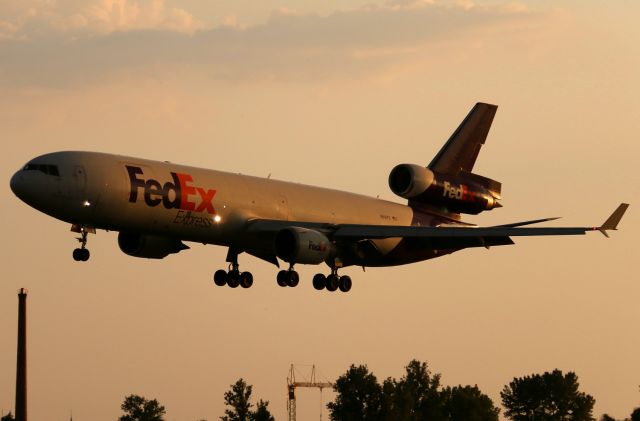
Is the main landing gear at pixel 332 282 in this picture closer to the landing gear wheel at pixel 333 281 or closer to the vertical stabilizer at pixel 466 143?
the landing gear wheel at pixel 333 281

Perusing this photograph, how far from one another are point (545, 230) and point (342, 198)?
11732 millimetres

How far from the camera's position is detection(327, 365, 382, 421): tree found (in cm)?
14475

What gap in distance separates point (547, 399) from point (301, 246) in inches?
2891

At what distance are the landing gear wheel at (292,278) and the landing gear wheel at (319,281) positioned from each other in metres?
3.50

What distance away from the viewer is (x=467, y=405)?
481ft

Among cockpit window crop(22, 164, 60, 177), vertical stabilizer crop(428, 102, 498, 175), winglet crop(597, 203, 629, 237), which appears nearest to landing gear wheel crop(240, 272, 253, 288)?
vertical stabilizer crop(428, 102, 498, 175)

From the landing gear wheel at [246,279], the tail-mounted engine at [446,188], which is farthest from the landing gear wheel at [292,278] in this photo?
the tail-mounted engine at [446,188]

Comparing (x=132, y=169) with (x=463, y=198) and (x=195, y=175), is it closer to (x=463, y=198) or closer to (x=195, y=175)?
(x=195, y=175)

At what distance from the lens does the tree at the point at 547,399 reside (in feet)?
489

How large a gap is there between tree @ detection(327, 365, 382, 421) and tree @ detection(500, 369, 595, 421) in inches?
472

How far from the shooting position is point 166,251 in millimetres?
87688

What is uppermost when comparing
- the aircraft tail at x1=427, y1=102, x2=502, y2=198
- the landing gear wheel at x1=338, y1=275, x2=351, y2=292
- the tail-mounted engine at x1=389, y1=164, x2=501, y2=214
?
the aircraft tail at x1=427, y1=102, x2=502, y2=198

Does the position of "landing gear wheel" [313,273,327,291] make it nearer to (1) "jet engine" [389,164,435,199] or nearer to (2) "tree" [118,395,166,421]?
(1) "jet engine" [389,164,435,199]

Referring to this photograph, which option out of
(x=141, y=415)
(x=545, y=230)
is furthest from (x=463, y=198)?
(x=141, y=415)
